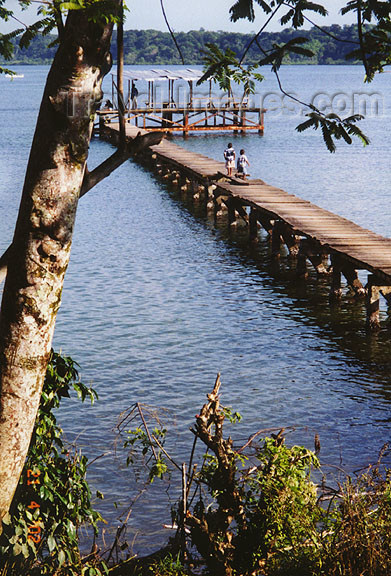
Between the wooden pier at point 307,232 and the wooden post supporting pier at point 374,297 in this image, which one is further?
the wooden pier at point 307,232

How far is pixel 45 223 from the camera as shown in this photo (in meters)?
6.55

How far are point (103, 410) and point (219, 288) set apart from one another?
9099mm

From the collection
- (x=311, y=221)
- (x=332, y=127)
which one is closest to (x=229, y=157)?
(x=311, y=221)

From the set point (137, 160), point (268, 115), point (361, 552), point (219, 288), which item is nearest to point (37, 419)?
point (361, 552)

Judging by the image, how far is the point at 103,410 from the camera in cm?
1470

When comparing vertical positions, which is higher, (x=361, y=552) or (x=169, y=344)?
(x=361, y=552)

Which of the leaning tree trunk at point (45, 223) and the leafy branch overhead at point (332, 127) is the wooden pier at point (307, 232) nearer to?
the leafy branch overhead at point (332, 127)

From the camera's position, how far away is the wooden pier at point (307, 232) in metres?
19.4

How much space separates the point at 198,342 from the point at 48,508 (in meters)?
11.0

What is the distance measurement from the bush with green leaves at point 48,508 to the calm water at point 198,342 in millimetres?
2999

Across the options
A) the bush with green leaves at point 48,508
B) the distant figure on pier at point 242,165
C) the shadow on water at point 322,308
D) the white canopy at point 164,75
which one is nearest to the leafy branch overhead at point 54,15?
the bush with green leaves at point 48,508

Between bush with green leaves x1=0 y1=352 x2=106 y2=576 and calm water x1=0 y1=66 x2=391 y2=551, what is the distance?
2999 millimetres

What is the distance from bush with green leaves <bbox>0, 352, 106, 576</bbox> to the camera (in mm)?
7164

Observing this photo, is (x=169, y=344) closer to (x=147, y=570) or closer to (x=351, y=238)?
(x=351, y=238)
